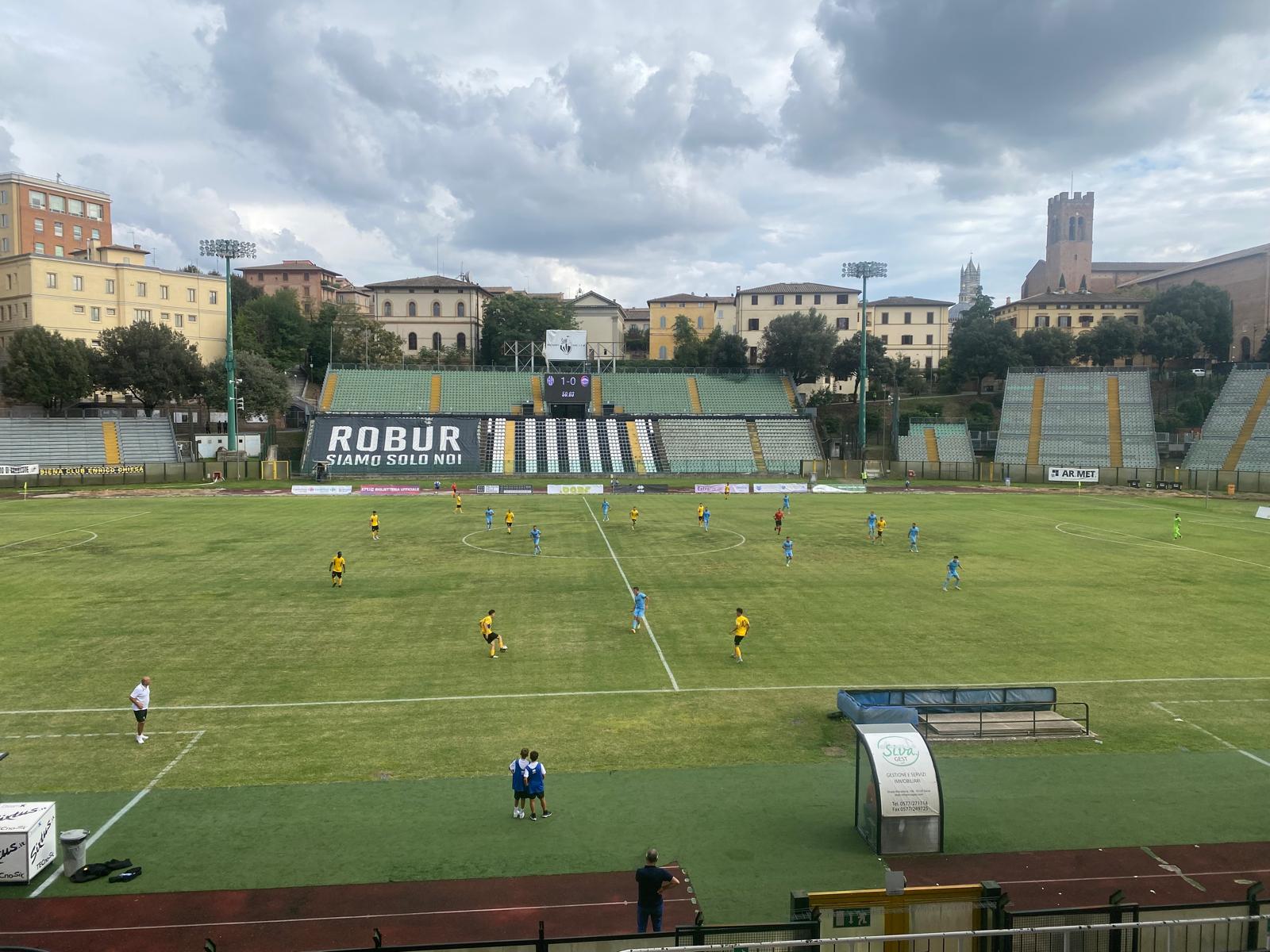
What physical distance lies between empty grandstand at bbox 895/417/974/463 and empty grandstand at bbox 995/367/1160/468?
348 cm

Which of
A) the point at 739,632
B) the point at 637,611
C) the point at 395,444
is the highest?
the point at 395,444

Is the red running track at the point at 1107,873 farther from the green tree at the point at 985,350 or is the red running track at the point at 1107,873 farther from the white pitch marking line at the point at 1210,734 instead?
the green tree at the point at 985,350

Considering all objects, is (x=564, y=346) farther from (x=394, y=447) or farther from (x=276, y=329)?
(x=276, y=329)

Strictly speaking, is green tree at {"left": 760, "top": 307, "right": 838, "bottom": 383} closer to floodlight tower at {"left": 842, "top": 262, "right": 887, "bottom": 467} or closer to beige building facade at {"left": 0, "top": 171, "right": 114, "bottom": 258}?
floodlight tower at {"left": 842, "top": 262, "right": 887, "bottom": 467}

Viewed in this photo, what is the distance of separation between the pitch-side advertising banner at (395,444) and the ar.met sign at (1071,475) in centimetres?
5384

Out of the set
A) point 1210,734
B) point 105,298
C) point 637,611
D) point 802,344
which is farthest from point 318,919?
point 105,298

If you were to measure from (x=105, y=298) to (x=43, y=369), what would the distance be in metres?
17.2

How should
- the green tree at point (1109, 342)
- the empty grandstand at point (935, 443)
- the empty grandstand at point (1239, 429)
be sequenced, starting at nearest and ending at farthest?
the empty grandstand at point (1239, 429)
the empty grandstand at point (935, 443)
the green tree at point (1109, 342)

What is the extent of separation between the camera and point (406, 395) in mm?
94188

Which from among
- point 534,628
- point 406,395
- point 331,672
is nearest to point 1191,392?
point 406,395

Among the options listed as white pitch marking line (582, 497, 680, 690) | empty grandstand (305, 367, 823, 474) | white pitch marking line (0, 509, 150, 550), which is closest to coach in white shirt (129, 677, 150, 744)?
white pitch marking line (582, 497, 680, 690)

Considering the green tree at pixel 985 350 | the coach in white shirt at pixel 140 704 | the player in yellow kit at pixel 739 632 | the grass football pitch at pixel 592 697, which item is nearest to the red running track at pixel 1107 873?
the grass football pitch at pixel 592 697

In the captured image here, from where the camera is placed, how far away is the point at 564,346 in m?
97.5

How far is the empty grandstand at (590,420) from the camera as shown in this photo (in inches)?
3319
